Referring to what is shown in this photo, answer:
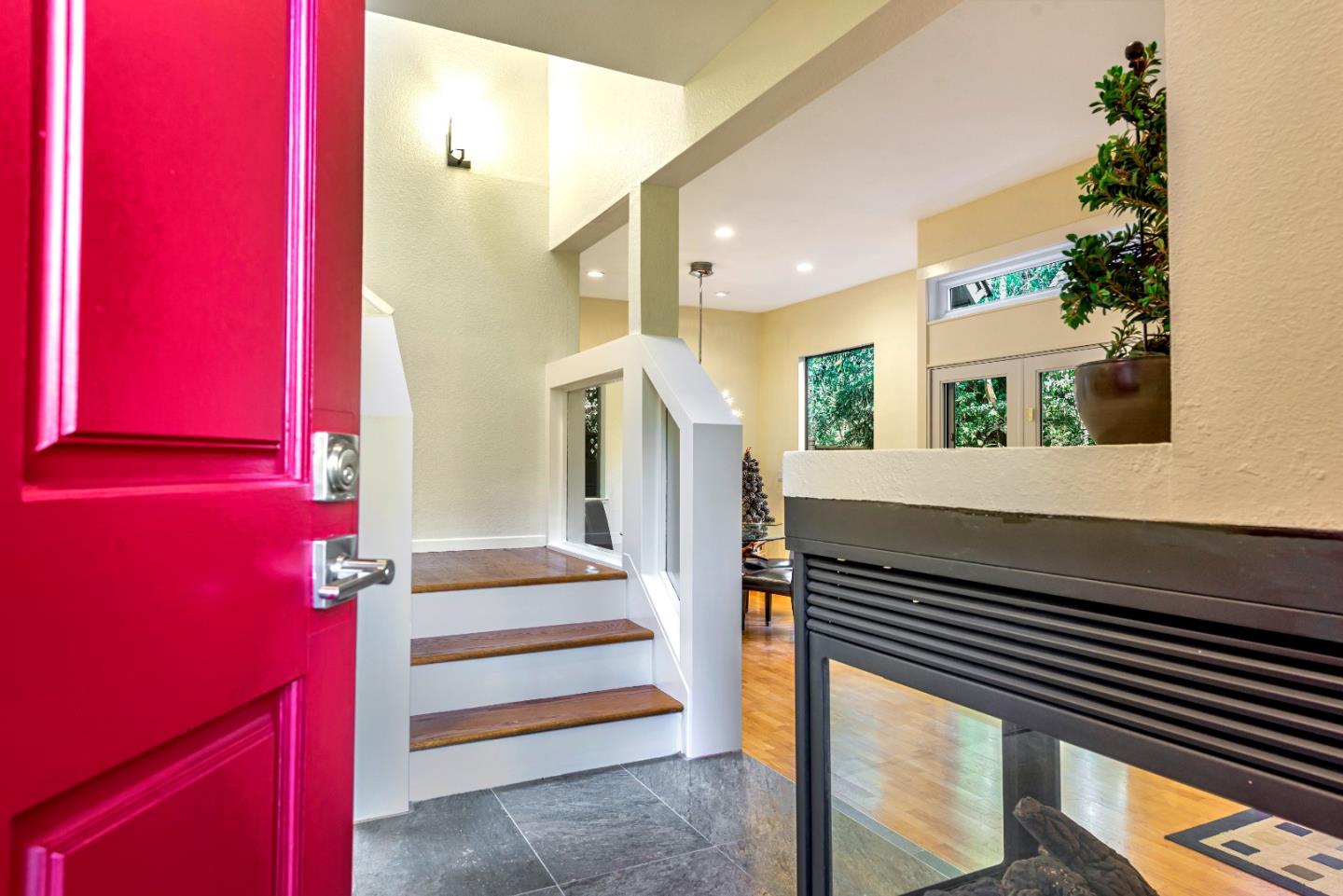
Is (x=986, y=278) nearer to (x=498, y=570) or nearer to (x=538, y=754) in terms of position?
(x=498, y=570)

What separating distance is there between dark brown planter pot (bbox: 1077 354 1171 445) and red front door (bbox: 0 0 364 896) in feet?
2.87

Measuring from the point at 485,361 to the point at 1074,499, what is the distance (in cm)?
362

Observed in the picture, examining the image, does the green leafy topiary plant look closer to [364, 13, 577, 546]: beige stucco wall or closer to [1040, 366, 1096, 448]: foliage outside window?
[364, 13, 577, 546]: beige stucco wall

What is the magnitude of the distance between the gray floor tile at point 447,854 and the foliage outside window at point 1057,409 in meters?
3.79

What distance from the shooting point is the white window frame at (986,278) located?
4.68 m

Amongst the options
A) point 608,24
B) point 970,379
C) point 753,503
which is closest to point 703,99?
point 608,24

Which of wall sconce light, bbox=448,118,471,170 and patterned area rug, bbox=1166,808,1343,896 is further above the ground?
wall sconce light, bbox=448,118,471,170

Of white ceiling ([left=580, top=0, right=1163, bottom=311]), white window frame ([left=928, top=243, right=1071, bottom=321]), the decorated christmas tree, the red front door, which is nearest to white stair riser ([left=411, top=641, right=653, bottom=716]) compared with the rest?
the red front door

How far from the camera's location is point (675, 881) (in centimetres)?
190

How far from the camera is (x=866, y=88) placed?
11.3 feet

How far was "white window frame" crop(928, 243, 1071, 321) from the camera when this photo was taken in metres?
4.68

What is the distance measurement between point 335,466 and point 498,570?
247 cm

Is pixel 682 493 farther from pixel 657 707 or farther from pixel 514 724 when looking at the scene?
pixel 514 724

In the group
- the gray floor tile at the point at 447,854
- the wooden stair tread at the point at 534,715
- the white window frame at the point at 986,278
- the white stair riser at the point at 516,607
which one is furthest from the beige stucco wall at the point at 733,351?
the gray floor tile at the point at 447,854
